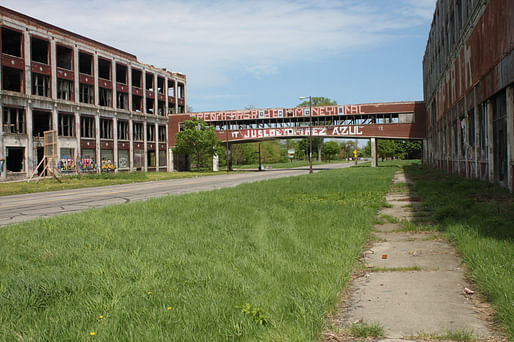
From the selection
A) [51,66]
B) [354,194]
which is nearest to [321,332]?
[354,194]

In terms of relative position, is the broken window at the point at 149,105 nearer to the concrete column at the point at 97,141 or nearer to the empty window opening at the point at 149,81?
the empty window opening at the point at 149,81

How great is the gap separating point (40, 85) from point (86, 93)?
696cm

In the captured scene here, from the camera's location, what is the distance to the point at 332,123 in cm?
6025

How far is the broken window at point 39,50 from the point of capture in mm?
44531

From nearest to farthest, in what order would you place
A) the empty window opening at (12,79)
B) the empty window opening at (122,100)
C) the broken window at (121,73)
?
the empty window opening at (12,79)
the empty window opening at (122,100)
the broken window at (121,73)

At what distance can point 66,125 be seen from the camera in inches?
1834

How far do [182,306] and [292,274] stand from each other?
4.79ft

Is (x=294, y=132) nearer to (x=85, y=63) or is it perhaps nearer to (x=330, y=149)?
(x=85, y=63)

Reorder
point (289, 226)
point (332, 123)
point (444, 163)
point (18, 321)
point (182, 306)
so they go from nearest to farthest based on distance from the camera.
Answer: point (18, 321)
point (182, 306)
point (289, 226)
point (444, 163)
point (332, 123)

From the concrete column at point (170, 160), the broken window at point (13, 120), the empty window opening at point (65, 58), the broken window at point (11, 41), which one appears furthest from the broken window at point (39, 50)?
the concrete column at point (170, 160)

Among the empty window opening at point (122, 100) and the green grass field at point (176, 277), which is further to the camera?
the empty window opening at point (122, 100)

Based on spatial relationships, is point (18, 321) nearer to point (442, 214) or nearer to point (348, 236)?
point (348, 236)

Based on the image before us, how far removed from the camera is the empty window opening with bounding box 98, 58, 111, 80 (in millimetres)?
54688

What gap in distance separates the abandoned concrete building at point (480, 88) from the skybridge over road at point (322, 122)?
82.5 ft
